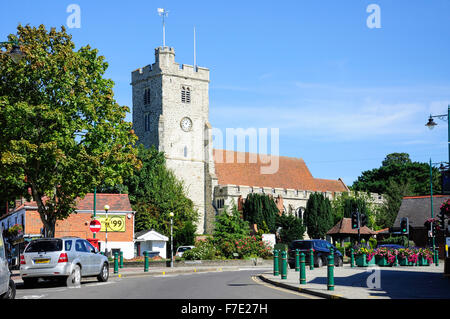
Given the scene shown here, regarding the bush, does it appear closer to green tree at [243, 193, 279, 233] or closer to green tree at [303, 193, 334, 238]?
green tree at [243, 193, 279, 233]

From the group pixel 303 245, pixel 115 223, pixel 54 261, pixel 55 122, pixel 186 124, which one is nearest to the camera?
pixel 54 261

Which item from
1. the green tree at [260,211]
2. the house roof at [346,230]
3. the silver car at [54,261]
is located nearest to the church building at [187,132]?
the green tree at [260,211]

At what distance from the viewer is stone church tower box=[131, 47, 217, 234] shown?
88125mm

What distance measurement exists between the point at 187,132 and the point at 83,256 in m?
69.1

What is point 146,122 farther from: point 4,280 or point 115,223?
point 4,280

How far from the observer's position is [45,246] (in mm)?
20422

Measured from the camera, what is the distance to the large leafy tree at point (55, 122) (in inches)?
1055

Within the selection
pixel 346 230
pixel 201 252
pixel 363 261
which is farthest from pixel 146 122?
pixel 363 261

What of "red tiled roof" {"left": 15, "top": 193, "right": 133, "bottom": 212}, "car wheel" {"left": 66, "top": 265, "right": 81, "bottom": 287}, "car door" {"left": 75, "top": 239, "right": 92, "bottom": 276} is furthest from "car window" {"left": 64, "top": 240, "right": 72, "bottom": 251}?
"red tiled roof" {"left": 15, "top": 193, "right": 133, "bottom": 212}

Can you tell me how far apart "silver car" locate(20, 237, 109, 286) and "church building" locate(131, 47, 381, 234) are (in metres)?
65.3

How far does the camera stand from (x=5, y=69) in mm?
27344

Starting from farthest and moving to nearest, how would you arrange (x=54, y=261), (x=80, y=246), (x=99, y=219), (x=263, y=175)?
1. (x=263, y=175)
2. (x=99, y=219)
3. (x=80, y=246)
4. (x=54, y=261)
